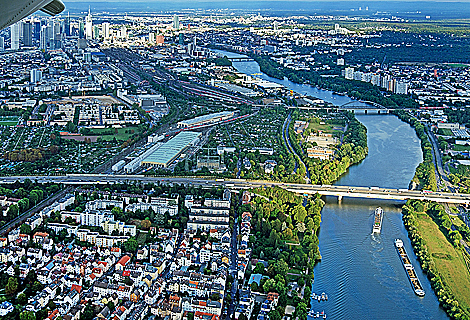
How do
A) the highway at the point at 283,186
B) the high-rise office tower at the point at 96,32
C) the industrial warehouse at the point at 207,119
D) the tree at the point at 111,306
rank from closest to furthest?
the tree at the point at 111,306 < the highway at the point at 283,186 < the industrial warehouse at the point at 207,119 < the high-rise office tower at the point at 96,32

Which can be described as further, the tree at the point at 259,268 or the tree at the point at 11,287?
the tree at the point at 259,268

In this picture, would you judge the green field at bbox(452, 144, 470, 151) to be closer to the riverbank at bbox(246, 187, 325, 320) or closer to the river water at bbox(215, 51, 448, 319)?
the river water at bbox(215, 51, 448, 319)

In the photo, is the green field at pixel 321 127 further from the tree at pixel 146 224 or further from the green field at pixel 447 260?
the tree at pixel 146 224

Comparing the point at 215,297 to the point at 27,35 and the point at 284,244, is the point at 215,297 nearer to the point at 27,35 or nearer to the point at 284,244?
the point at 284,244

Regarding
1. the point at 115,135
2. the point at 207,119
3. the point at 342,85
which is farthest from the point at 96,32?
the point at 115,135

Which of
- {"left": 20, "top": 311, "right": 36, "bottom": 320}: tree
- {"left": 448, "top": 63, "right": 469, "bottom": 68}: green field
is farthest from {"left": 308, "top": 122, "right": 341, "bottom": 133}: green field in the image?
{"left": 448, "top": 63, "right": 469, "bottom": 68}: green field

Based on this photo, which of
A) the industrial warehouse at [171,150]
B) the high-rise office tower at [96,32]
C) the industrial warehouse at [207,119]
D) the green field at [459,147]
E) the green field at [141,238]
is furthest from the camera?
the high-rise office tower at [96,32]

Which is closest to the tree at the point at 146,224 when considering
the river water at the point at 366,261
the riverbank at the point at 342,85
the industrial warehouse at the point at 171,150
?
the river water at the point at 366,261
